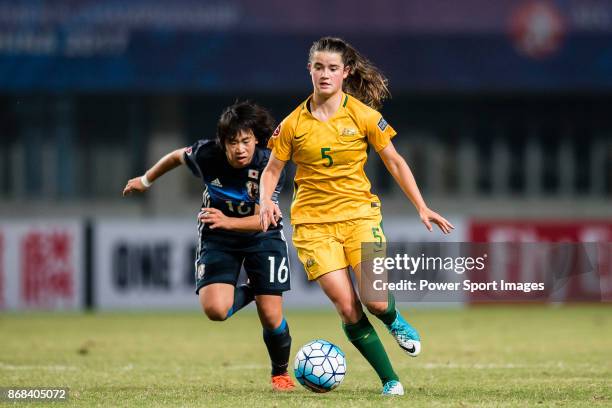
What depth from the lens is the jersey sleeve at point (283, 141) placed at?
7.31m

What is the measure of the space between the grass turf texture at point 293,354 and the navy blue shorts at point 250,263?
2.13ft

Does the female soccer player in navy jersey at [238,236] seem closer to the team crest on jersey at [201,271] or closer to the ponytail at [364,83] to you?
the team crest on jersey at [201,271]

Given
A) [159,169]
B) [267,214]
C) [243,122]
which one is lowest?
[267,214]

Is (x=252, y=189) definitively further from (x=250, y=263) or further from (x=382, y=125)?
(x=382, y=125)

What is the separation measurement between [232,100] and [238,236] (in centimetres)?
1233

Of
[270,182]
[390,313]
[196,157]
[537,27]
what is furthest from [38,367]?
[537,27]

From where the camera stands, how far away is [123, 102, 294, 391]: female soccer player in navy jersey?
7949 millimetres

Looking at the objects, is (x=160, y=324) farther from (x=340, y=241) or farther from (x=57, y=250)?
(x=340, y=241)

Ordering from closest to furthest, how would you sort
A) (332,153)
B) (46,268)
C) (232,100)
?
(332,153), (46,268), (232,100)

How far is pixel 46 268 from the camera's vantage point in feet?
55.1

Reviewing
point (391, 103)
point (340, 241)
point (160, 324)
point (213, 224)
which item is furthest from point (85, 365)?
point (391, 103)

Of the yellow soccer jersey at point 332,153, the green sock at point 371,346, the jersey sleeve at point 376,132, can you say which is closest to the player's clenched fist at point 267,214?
the yellow soccer jersey at point 332,153

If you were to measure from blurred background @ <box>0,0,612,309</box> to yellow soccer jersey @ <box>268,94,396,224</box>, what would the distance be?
29.6 ft

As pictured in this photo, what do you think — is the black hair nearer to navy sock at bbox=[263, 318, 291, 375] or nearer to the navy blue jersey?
the navy blue jersey
